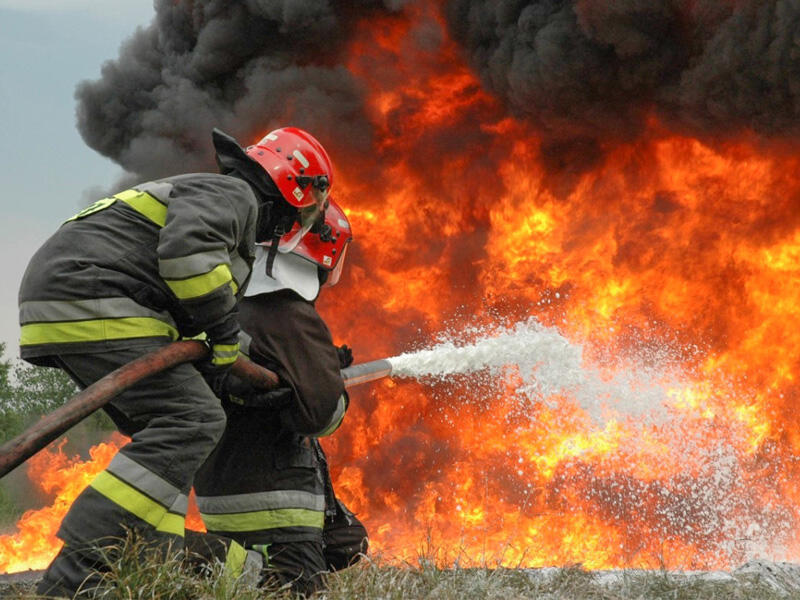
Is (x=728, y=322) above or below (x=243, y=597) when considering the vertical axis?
below

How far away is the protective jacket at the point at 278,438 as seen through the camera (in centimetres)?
420

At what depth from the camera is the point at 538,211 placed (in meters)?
9.53

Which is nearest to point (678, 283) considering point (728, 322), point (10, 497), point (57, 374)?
point (728, 322)

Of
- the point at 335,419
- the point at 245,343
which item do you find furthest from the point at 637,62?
the point at 245,343

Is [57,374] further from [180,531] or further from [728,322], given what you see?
[180,531]

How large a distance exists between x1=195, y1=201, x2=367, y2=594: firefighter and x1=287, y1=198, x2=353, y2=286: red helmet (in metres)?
0.11

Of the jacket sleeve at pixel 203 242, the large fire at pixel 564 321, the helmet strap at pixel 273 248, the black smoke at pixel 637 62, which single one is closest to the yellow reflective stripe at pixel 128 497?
the jacket sleeve at pixel 203 242

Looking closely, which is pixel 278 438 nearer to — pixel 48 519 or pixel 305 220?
pixel 305 220

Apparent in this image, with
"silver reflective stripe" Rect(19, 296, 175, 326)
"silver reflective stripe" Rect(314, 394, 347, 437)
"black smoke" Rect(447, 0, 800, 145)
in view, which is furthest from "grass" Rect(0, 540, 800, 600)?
"black smoke" Rect(447, 0, 800, 145)

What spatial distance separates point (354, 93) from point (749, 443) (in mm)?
5866

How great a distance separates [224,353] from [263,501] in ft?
3.45

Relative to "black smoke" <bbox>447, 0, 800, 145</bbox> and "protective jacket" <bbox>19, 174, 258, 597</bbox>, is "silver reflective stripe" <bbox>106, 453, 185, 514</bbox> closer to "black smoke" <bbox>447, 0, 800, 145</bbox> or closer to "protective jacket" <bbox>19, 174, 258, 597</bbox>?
"protective jacket" <bbox>19, 174, 258, 597</bbox>

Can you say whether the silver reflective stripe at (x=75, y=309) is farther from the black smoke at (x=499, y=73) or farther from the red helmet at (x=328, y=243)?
the black smoke at (x=499, y=73)

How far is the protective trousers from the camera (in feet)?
10.4
